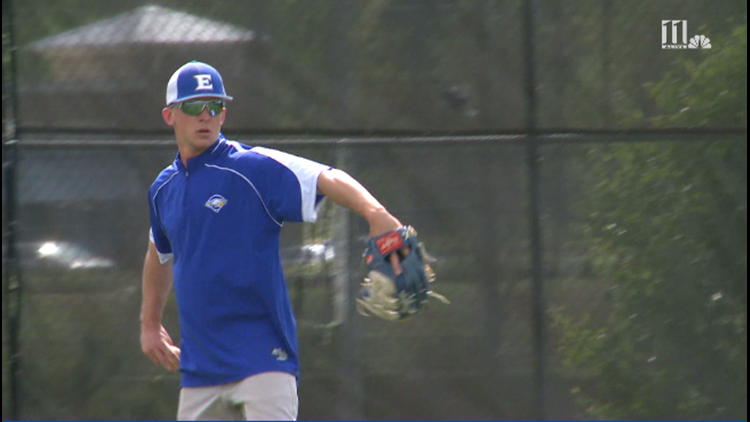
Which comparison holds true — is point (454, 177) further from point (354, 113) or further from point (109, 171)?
point (109, 171)

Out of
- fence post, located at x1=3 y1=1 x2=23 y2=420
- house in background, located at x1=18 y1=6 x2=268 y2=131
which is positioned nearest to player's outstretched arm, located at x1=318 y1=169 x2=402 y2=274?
house in background, located at x1=18 y1=6 x2=268 y2=131

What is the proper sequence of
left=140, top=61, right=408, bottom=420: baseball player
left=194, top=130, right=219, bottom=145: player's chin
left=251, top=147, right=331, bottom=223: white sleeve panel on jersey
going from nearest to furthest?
1. left=251, top=147, right=331, bottom=223: white sleeve panel on jersey
2. left=140, top=61, right=408, bottom=420: baseball player
3. left=194, top=130, right=219, bottom=145: player's chin

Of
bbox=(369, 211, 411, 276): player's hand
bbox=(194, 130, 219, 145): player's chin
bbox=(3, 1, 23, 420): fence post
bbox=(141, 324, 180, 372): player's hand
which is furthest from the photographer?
bbox=(3, 1, 23, 420): fence post

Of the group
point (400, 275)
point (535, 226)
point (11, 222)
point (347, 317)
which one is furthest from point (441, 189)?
point (11, 222)

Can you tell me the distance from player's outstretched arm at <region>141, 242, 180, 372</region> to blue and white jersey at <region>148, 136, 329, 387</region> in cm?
37

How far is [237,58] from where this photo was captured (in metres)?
5.41

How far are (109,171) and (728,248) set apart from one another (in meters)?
3.29

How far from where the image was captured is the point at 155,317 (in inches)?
163

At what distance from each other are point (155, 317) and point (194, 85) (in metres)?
0.98

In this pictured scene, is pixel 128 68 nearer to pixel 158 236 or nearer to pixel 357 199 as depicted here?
pixel 158 236

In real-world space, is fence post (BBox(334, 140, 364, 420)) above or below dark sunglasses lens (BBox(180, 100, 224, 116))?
below

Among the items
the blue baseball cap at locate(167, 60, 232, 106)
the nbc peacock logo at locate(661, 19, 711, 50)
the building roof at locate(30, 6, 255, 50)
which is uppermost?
the building roof at locate(30, 6, 255, 50)

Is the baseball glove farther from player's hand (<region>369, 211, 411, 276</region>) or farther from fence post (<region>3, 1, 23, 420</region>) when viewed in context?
fence post (<region>3, 1, 23, 420</region>)

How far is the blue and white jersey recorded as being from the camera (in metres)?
3.66
